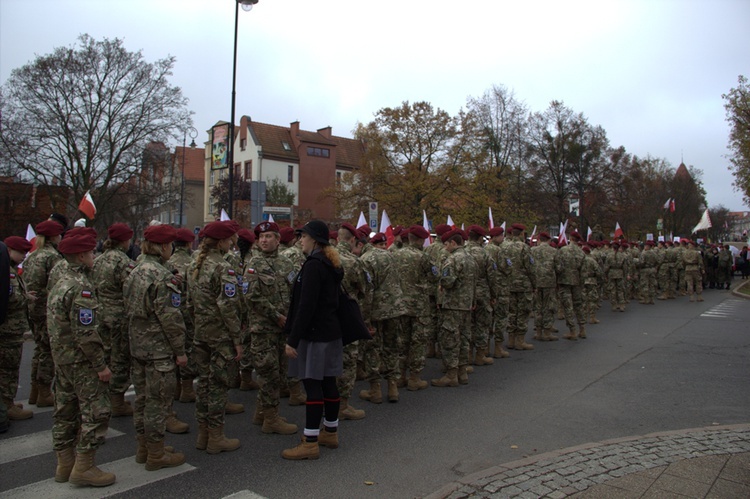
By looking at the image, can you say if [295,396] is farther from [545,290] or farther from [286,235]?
[545,290]

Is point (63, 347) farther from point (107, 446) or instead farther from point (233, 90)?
point (233, 90)

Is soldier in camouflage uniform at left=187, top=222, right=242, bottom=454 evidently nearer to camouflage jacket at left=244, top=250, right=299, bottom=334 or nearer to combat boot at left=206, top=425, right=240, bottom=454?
combat boot at left=206, top=425, right=240, bottom=454

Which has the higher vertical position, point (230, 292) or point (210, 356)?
point (230, 292)

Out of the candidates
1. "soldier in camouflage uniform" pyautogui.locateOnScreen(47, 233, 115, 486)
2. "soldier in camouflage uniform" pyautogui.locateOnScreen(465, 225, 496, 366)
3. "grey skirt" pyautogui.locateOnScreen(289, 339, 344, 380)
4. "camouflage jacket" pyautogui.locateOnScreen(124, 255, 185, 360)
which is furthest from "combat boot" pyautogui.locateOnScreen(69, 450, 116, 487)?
"soldier in camouflage uniform" pyautogui.locateOnScreen(465, 225, 496, 366)

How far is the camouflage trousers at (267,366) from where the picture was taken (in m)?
5.80

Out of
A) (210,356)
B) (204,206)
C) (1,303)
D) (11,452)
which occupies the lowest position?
(11,452)

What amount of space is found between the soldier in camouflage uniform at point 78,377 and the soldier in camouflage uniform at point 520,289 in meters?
7.76

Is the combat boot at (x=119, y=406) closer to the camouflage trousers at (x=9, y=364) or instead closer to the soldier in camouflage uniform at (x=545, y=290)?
the camouflage trousers at (x=9, y=364)

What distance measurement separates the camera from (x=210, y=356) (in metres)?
5.40

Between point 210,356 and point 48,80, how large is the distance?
114 feet

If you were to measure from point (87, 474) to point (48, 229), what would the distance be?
12.6 feet

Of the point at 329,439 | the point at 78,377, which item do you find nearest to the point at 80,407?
the point at 78,377

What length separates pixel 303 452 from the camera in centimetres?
507

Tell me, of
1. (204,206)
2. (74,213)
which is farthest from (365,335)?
(204,206)
